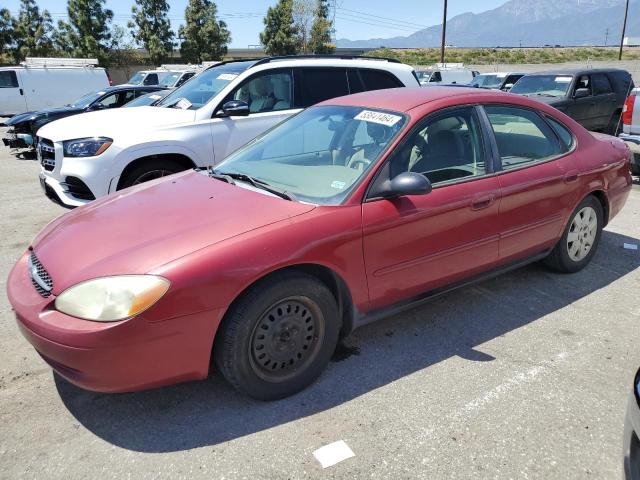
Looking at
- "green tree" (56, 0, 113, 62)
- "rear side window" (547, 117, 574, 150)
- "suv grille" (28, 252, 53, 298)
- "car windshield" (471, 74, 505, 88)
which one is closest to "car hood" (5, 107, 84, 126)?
"suv grille" (28, 252, 53, 298)

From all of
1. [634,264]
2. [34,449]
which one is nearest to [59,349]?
[34,449]

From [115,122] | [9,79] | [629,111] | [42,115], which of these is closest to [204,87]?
[115,122]

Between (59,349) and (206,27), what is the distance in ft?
152

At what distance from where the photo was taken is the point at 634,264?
4695mm

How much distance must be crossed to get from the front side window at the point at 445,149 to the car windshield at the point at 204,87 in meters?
3.27

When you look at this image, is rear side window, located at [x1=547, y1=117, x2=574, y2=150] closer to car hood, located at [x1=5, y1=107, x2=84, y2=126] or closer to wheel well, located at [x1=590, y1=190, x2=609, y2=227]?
wheel well, located at [x1=590, y1=190, x2=609, y2=227]

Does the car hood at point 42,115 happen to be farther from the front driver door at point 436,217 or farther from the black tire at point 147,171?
the front driver door at point 436,217

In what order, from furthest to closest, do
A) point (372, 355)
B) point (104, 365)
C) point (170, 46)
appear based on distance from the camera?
point (170, 46) → point (372, 355) → point (104, 365)

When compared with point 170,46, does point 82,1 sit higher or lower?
higher

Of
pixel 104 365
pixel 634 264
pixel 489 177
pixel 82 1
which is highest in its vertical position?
pixel 82 1

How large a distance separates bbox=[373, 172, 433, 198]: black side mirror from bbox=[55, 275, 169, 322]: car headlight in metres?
1.34

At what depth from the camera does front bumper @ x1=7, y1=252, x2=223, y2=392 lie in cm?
224

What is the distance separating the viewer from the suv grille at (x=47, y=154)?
18.2 ft

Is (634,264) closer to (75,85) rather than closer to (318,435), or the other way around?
(318,435)
